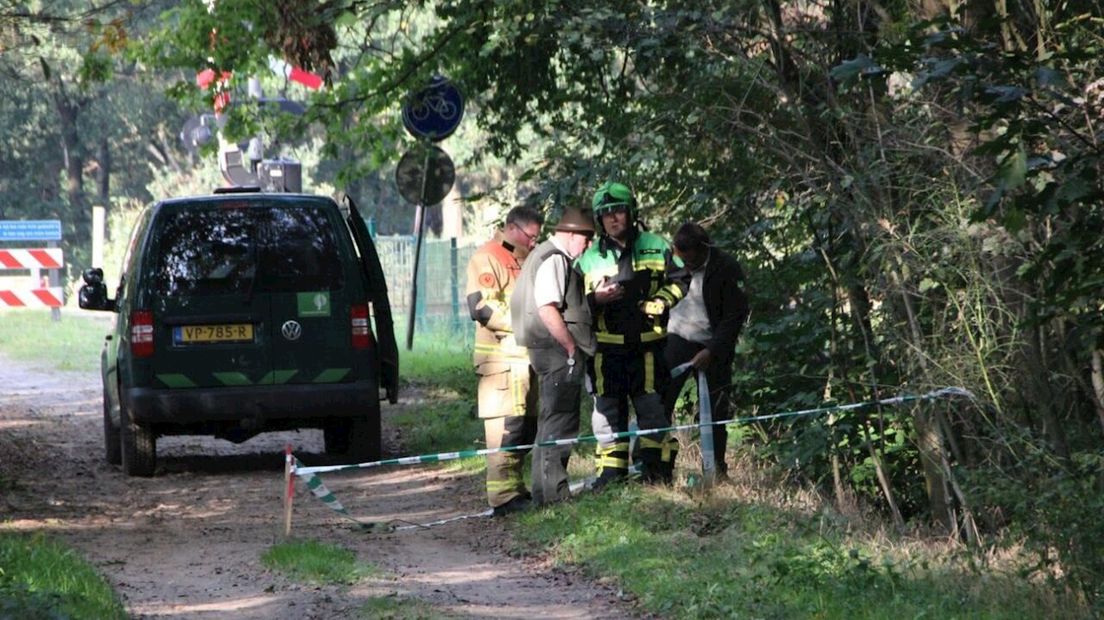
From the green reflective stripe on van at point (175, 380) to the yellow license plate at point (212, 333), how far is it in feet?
0.81

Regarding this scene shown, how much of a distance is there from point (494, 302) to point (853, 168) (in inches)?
99.0

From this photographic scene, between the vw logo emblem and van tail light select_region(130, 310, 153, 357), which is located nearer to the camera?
van tail light select_region(130, 310, 153, 357)

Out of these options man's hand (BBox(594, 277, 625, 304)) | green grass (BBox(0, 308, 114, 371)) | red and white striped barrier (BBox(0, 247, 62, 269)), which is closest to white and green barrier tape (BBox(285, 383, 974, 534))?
man's hand (BBox(594, 277, 625, 304))

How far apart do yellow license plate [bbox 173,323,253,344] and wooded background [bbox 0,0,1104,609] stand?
2.11 meters

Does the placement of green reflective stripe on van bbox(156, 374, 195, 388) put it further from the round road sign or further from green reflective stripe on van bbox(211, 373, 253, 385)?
the round road sign

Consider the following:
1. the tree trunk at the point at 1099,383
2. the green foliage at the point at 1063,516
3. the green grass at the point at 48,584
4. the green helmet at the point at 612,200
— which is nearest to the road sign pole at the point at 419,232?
the green helmet at the point at 612,200

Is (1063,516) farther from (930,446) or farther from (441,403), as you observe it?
(441,403)

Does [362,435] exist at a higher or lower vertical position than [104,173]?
lower

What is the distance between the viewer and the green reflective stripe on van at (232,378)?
43.3 ft

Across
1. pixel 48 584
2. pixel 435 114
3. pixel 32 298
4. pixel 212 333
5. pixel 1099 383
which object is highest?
pixel 435 114

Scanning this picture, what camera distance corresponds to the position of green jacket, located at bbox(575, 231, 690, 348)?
34.6ft

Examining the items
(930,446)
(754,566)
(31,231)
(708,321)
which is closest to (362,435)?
(708,321)

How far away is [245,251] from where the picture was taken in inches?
522

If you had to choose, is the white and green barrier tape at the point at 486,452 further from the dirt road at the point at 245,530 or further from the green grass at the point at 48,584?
the green grass at the point at 48,584
